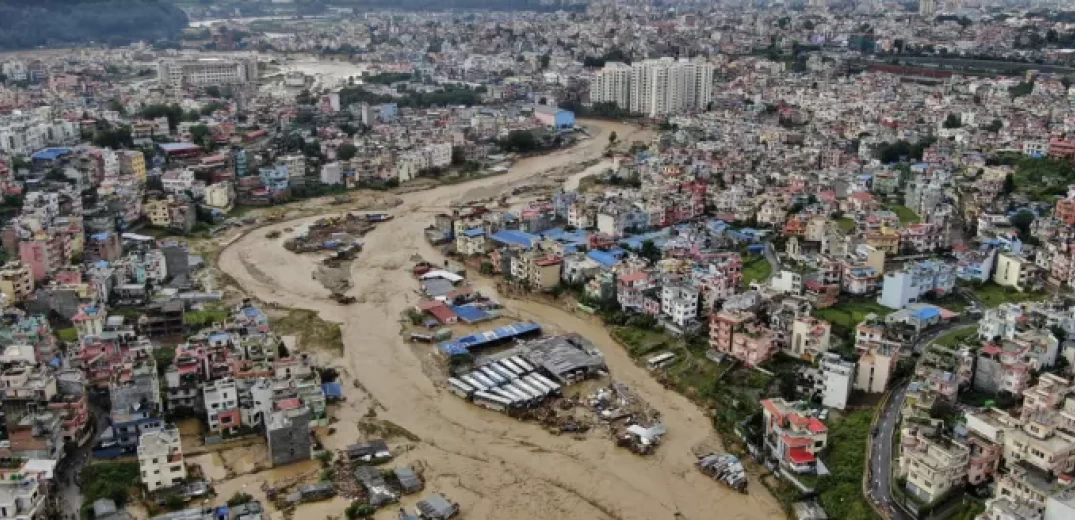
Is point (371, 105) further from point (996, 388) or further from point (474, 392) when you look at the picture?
point (996, 388)

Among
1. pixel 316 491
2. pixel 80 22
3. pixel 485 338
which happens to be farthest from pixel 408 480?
pixel 80 22

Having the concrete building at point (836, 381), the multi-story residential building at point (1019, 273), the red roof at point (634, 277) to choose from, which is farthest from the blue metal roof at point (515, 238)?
the multi-story residential building at point (1019, 273)

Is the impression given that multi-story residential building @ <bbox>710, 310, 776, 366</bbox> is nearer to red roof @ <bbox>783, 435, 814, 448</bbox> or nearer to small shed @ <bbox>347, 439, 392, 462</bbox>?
red roof @ <bbox>783, 435, 814, 448</bbox>

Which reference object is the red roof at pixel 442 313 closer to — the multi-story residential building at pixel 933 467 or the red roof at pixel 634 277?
the red roof at pixel 634 277

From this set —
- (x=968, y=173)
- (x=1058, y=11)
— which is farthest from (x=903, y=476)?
(x=1058, y=11)

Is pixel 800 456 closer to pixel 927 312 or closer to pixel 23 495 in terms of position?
pixel 927 312
